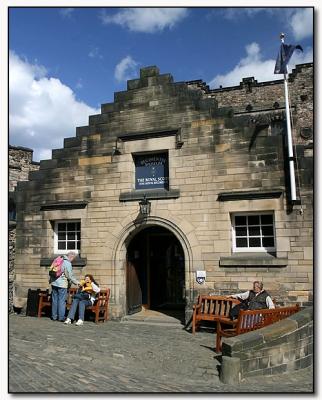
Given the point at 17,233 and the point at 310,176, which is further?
the point at 17,233

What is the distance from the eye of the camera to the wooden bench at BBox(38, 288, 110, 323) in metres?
10.4

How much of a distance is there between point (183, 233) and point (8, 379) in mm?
5623

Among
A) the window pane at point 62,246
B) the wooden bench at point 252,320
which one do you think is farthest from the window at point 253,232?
the window pane at point 62,246

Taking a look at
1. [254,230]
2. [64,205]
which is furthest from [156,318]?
[64,205]

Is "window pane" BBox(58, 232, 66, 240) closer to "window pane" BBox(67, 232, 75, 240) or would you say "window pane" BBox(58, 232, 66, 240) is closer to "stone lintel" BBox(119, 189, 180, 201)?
"window pane" BBox(67, 232, 75, 240)

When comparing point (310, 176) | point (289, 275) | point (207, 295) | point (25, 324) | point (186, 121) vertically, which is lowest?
point (25, 324)

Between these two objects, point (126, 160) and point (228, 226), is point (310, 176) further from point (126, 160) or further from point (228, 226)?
point (126, 160)

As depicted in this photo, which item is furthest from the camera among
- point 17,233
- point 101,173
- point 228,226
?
point 17,233

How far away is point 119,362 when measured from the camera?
692 cm

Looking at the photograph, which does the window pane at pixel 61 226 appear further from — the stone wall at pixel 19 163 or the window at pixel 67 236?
the stone wall at pixel 19 163

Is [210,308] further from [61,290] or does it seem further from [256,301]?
[61,290]

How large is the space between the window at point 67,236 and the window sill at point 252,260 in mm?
4371

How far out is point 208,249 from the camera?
9.84m


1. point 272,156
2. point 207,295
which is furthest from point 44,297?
point 272,156
